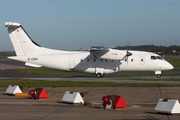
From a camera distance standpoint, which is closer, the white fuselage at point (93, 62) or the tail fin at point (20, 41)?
the tail fin at point (20, 41)

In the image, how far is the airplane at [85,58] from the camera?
3791cm

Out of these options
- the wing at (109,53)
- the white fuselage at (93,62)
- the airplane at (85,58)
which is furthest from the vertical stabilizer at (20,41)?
the wing at (109,53)

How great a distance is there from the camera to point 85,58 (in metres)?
39.1

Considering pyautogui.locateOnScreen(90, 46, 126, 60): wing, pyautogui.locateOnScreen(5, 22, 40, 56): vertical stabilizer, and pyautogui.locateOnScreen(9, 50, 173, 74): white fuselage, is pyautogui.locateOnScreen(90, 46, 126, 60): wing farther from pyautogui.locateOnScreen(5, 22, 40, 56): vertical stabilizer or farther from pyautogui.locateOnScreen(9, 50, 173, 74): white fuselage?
pyautogui.locateOnScreen(5, 22, 40, 56): vertical stabilizer

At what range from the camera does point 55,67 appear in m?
39.2

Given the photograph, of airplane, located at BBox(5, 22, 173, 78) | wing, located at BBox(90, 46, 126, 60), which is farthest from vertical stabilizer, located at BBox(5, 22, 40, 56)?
wing, located at BBox(90, 46, 126, 60)

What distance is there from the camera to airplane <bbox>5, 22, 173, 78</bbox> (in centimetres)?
3791

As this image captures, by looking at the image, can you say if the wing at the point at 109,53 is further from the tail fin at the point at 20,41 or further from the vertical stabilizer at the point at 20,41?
the vertical stabilizer at the point at 20,41

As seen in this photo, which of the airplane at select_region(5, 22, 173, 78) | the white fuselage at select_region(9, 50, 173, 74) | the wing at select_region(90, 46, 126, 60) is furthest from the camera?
the white fuselage at select_region(9, 50, 173, 74)

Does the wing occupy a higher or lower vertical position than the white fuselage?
higher

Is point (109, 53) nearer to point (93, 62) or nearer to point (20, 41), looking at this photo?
point (93, 62)

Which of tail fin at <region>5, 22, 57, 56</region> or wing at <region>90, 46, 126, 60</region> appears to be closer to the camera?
wing at <region>90, 46, 126, 60</region>

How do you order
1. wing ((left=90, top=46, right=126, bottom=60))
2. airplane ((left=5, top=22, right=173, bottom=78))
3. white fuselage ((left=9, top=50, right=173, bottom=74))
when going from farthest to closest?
white fuselage ((left=9, top=50, right=173, bottom=74)) < airplane ((left=5, top=22, right=173, bottom=78)) < wing ((left=90, top=46, right=126, bottom=60))

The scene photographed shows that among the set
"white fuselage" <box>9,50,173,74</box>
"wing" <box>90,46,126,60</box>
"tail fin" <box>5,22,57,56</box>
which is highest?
"tail fin" <box>5,22,57,56</box>
